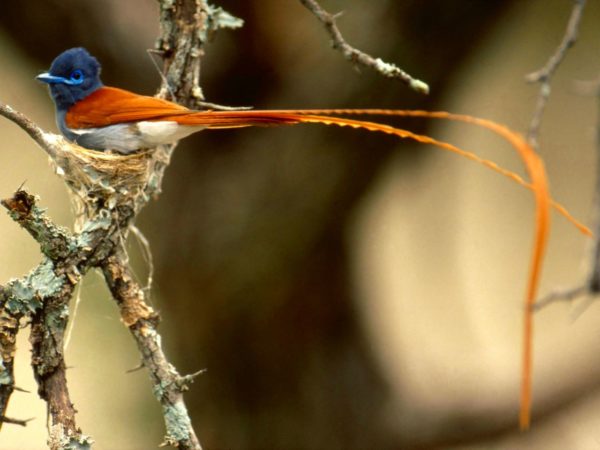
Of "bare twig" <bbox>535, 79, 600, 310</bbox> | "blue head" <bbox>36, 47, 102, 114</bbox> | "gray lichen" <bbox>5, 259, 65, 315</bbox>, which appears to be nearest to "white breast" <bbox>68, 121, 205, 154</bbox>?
"blue head" <bbox>36, 47, 102, 114</bbox>

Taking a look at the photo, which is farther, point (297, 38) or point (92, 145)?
point (297, 38)

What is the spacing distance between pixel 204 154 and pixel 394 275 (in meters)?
4.01

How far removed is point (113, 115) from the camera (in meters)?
2.89

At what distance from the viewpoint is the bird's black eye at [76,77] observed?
10.1 feet

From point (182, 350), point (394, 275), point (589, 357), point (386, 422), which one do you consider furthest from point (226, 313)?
point (394, 275)

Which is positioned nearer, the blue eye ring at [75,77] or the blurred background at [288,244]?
the blue eye ring at [75,77]

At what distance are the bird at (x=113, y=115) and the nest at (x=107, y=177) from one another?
10 cm

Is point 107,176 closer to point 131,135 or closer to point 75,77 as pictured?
point 131,135

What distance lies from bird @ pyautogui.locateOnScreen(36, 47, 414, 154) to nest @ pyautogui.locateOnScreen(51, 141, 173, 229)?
0.34 feet

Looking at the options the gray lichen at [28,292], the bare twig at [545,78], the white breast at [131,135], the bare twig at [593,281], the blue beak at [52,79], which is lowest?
the bare twig at [593,281]

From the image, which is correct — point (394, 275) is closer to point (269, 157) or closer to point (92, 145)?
point (269, 157)

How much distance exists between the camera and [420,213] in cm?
737

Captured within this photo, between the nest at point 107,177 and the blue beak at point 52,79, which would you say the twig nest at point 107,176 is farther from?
the blue beak at point 52,79

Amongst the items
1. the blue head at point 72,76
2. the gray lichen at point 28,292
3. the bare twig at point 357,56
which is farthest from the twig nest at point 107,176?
the bare twig at point 357,56
